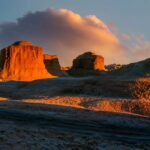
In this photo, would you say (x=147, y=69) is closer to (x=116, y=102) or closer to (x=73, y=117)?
(x=116, y=102)

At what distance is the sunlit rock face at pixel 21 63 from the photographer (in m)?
81.7

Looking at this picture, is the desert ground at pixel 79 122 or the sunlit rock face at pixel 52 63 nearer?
the desert ground at pixel 79 122

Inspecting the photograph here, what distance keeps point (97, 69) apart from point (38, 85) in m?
55.7

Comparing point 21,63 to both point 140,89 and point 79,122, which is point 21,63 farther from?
point 79,122

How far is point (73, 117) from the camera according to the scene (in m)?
23.3

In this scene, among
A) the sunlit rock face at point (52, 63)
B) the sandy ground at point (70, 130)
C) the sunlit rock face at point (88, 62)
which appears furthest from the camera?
the sunlit rock face at point (88, 62)

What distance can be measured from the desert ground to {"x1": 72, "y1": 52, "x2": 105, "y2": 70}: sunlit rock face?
5992cm

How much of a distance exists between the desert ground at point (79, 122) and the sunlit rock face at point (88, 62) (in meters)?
59.9

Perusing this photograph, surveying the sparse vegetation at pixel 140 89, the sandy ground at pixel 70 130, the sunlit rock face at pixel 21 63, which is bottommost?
the sandy ground at pixel 70 130

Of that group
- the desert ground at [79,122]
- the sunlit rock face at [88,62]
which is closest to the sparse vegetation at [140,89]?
the desert ground at [79,122]

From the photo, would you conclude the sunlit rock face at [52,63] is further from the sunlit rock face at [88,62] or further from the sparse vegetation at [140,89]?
the sparse vegetation at [140,89]

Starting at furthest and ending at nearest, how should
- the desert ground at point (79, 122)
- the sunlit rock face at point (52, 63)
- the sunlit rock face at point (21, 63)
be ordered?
the sunlit rock face at point (52, 63) → the sunlit rock face at point (21, 63) → the desert ground at point (79, 122)

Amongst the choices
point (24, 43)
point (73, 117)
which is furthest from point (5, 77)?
point (73, 117)

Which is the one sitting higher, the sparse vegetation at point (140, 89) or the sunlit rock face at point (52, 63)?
the sunlit rock face at point (52, 63)
